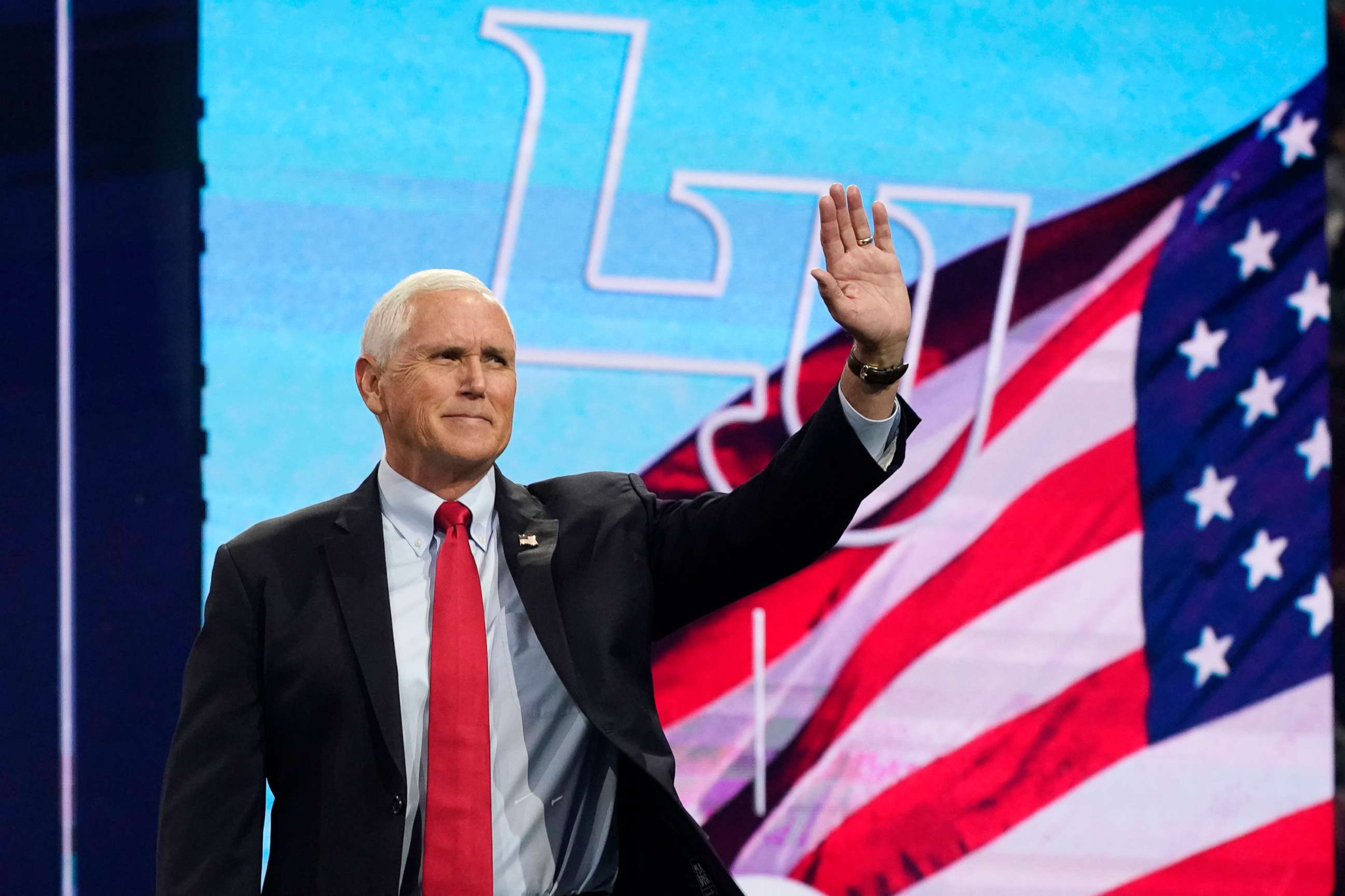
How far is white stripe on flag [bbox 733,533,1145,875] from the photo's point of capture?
3.03 metres

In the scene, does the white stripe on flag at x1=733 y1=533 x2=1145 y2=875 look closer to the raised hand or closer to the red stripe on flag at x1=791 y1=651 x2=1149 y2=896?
the red stripe on flag at x1=791 y1=651 x2=1149 y2=896

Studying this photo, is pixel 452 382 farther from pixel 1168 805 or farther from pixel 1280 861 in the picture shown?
pixel 1280 861

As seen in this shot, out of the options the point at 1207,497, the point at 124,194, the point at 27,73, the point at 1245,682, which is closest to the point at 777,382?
the point at 1207,497

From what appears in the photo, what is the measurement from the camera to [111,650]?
2.96 m

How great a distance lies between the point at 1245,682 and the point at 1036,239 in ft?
3.74

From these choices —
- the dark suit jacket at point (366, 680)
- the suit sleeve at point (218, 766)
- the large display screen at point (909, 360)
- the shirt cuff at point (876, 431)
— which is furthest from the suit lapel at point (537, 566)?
the large display screen at point (909, 360)

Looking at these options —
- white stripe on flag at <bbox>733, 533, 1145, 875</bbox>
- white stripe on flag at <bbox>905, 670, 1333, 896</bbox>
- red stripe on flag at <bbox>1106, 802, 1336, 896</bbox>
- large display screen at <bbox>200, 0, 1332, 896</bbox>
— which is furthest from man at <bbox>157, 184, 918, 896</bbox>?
red stripe on flag at <bbox>1106, 802, 1336, 896</bbox>

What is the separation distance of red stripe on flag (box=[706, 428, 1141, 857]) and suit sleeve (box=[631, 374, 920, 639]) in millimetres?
1294

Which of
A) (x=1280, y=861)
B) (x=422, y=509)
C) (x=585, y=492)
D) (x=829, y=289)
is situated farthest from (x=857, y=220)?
(x=1280, y=861)

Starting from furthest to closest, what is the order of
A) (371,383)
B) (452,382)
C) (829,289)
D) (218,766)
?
1. (371,383)
2. (452,382)
3. (218,766)
4. (829,289)

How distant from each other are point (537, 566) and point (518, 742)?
0.73 ft

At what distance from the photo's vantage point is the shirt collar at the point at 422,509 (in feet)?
5.85

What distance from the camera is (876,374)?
5.10ft

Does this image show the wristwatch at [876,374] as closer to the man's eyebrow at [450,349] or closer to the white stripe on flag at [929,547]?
the man's eyebrow at [450,349]
